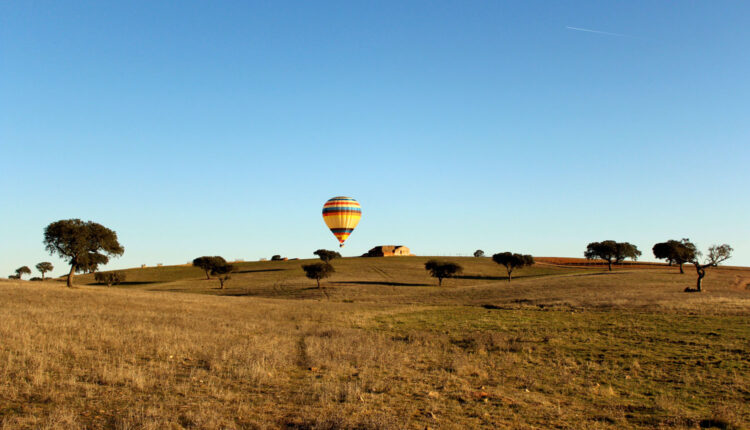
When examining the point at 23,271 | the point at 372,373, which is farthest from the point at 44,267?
the point at 372,373

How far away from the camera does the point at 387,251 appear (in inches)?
6452

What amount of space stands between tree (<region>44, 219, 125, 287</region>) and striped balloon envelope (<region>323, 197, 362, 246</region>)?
28218 mm

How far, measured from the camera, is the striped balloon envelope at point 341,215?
225 feet

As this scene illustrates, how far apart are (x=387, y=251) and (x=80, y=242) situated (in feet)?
370

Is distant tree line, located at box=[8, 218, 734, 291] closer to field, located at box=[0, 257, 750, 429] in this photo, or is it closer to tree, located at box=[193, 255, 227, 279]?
tree, located at box=[193, 255, 227, 279]

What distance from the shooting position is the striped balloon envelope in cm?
6862

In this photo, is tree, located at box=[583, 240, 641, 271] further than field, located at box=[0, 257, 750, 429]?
Yes

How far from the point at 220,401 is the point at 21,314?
61.7 feet

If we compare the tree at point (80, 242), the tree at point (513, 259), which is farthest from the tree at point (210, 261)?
the tree at point (513, 259)

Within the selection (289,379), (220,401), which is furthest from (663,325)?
(220,401)

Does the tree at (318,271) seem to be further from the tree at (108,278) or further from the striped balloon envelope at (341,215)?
the tree at (108,278)

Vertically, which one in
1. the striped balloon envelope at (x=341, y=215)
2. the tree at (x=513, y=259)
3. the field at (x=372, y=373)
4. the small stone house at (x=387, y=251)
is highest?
the striped balloon envelope at (x=341, y=215)

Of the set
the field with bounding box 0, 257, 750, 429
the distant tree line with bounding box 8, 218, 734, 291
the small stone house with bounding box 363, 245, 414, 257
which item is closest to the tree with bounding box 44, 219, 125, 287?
the distant tree line with bounding box 8, 218, 734, 291

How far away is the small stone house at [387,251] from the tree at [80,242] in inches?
4162
